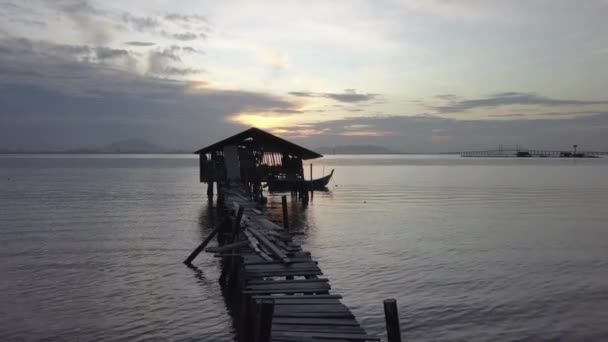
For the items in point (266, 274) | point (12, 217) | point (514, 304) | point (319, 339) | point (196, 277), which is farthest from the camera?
point (12, 217)

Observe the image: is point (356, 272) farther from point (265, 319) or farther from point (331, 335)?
point (265, 319)

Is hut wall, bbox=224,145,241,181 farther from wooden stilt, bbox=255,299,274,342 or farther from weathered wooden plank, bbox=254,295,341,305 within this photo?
wooden stilt, bbox=255,299,274,342

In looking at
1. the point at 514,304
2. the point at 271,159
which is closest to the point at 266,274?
the point at 514,304

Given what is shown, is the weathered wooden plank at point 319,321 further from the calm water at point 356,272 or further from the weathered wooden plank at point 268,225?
the weathered wooden plank at point 268,225

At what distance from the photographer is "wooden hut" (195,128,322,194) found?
37.4 meters

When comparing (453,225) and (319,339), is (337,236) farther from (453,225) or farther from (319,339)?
(319,339)

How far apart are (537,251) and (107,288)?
52.4 feet

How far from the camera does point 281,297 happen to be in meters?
10.2

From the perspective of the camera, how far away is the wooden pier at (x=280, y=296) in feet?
27.5

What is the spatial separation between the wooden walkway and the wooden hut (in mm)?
20435

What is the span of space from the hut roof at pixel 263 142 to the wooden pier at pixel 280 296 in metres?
19.6

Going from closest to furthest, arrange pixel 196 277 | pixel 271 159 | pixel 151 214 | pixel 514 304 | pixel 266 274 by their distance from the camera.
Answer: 1. pixel 266 274
2. pixel 514 304
3. pixel 196 277
4. pixel 151 214
5. pixel 271 159

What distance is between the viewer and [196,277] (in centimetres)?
1689

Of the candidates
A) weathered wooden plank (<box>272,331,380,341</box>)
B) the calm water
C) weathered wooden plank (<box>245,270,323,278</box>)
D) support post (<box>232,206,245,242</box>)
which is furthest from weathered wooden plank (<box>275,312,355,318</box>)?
support post (<box>232,206,245,242</box>)
